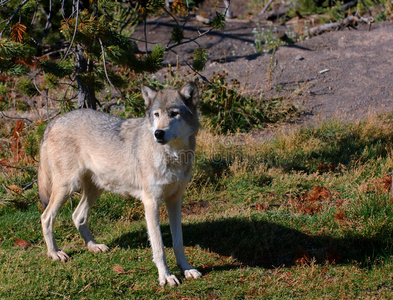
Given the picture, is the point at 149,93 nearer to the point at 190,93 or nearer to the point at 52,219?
the point at 190,93

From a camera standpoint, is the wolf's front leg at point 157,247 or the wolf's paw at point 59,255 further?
the wolf's paw at point 59,255

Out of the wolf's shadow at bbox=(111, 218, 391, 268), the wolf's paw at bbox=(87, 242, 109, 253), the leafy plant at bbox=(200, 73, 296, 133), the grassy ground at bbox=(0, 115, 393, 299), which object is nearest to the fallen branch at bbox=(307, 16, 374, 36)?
the leafy plant at bbox=(200, 73, 296, 133)

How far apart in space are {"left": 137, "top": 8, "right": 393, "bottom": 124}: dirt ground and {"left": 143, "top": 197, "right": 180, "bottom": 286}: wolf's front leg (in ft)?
16.4

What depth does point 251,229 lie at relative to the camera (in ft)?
18.8

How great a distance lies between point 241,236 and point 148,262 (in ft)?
4.15

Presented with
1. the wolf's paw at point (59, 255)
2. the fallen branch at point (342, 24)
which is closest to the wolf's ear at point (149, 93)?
the wolf's paw at point (59, 255)

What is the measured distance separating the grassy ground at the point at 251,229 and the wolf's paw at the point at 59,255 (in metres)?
0.09

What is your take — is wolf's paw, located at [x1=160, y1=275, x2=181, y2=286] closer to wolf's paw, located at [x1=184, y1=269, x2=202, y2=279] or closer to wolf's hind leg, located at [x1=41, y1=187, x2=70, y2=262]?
wolf's paw, located at [x1=184, y1=269, x2=202, y2=279]

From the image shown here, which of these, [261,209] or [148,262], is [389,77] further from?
[148,262]

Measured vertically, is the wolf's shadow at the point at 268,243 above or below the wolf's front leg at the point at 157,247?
below

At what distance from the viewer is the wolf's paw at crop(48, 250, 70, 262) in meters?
5.29

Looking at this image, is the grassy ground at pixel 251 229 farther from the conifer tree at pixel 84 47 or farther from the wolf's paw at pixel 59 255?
the conifer tree at pixel 84 47

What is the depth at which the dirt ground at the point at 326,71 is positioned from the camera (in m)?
9.64

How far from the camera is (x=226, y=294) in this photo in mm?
4465
